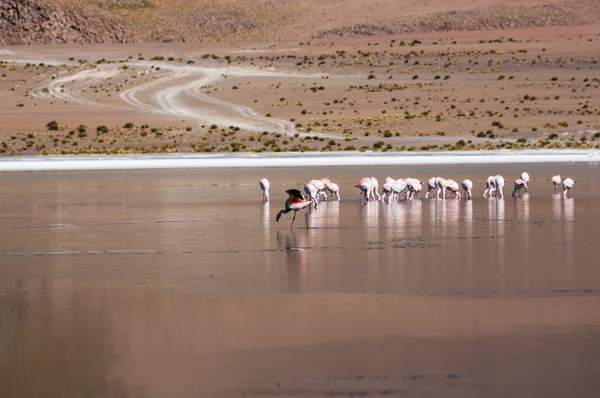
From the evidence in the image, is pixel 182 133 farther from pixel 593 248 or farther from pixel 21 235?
pixel 593 248

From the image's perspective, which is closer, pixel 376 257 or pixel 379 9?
pixel 376 257

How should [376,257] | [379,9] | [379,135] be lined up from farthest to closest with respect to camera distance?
[379,9] < [379,135] < [376,257]

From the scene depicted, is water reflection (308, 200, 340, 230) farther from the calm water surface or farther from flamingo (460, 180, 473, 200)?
flamingo (460, 180, 473, 200)

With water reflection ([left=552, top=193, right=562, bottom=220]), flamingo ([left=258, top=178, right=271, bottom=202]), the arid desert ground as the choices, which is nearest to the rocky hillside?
the arid desert ground

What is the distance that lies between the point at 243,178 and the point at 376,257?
69.4ft

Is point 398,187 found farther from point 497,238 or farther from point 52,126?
point 52,126

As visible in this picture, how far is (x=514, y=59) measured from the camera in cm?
9825

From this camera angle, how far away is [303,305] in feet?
36.7

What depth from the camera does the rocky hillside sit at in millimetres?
145250

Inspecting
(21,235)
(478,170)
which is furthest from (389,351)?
(478,170)

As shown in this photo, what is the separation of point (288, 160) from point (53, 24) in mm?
111860

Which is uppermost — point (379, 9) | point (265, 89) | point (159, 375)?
point (379, 9)

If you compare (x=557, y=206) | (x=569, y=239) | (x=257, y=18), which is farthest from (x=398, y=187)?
(x=257, y=18)

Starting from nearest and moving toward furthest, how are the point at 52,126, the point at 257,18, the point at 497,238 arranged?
the point at 497,238, the point at 52,126, the point at 257,18
